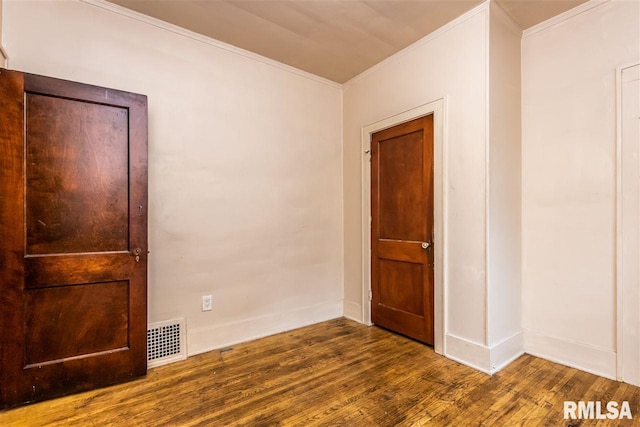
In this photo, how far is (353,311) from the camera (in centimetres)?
342

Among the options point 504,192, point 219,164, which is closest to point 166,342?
point 219,164

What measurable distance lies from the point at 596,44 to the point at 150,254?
12.1 ft

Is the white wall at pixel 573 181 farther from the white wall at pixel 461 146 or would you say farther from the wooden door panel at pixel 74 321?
the wooden door panel at pixel 74 321

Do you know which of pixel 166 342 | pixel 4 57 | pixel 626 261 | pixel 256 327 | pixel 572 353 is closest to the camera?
pixel 4 57

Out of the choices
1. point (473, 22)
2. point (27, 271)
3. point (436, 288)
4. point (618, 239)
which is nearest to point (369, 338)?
point (436, 288)

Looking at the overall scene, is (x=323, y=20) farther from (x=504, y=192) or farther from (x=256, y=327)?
(x=256, y=327)

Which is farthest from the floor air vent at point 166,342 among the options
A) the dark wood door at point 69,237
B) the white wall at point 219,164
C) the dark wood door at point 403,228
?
the dark wood door at point 403,228

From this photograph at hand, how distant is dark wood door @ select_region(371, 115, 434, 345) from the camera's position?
2688 mm

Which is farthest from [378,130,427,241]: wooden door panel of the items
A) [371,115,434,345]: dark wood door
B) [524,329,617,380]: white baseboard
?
[524,329,617,380]: white baseboard

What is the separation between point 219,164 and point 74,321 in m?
1.52

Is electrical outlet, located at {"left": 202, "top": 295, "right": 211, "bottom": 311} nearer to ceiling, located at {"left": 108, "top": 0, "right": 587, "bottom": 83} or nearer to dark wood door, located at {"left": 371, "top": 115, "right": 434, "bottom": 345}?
dark wood door, located at {"left": 371, "top": 115, "right": 434, "bottom": 345}

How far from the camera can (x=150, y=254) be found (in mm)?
2389

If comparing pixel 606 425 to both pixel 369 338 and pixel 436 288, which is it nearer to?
pixel 436 288

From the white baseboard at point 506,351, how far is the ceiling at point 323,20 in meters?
2.52
